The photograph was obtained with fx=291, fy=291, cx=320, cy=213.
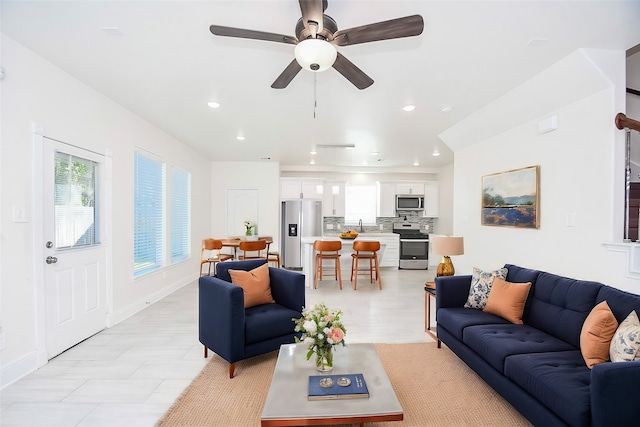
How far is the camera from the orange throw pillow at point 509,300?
2488 millimetres

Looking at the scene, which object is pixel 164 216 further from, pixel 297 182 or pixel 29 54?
pixel 297 182

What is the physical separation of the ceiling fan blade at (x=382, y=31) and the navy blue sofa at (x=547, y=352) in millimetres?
1981

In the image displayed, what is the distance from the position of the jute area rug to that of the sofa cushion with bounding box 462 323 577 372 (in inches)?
12.1

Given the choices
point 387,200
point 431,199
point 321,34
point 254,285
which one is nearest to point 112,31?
point 321,34

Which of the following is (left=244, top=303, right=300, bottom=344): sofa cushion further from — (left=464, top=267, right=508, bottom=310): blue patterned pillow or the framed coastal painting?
the framed coastal painting

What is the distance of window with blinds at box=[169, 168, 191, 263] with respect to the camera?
528cm

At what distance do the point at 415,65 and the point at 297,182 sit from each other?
16.8 ft

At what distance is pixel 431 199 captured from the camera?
25.9 ft

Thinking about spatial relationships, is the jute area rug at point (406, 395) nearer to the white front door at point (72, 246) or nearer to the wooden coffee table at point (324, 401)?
the wooden coffee table at point (324, 401)

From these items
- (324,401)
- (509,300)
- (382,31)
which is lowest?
(324,401)

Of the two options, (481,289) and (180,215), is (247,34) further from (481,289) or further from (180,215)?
(180,215)

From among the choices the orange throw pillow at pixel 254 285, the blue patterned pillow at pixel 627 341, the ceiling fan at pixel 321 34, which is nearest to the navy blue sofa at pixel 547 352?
the blue patterned pillow at pixel 627 341

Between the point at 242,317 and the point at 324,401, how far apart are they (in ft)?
3.45

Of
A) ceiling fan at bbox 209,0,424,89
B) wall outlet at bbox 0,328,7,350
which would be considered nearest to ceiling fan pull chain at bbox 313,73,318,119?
ceiling fan at bbox 209,0,424,89
